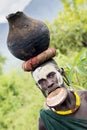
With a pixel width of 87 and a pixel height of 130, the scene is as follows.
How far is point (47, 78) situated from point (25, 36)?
0.29 m

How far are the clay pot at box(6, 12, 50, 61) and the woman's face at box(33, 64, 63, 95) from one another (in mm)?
107

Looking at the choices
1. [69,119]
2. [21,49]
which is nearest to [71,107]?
[69,119]

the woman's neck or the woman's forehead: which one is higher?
the woman's forehead

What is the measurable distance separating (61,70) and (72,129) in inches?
15.0

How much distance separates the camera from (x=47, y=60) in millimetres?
2566

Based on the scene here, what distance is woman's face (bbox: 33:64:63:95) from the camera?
8.28 feet

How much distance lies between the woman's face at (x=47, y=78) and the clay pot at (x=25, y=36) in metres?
0.11

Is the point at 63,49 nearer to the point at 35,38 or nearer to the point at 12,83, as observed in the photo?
→ the point at 12,83

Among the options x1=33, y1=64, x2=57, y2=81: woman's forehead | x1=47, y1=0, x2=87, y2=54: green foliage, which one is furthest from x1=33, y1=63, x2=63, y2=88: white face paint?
x1=47, y1=0, x2=87, y2=54: green foliage

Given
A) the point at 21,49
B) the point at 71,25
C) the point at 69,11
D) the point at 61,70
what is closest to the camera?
the point at 21,49

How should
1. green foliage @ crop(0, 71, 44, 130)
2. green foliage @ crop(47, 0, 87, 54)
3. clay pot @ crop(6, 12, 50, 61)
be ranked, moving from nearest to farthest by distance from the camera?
clay pot @ crop(6, 12, 50, 61) < green foliage @ crop(0, 71, 44, 130) < green foliage @ crop(47, 0, 87, 54)

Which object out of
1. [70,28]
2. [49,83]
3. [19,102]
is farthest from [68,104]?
[70,28]

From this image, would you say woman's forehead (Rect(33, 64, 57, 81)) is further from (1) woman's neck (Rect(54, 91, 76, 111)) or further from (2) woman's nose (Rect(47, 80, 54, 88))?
(1) woman's neck (Rect(54, 91, 76, 111))

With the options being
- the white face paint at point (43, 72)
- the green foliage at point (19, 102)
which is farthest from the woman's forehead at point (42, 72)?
the green foliage at point (19, 102)
